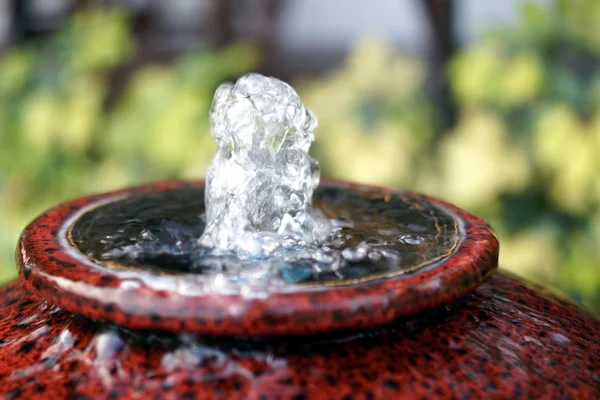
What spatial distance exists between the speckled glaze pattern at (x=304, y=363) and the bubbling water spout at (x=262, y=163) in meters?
0.24

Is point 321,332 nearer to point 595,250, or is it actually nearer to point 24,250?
point 24,250

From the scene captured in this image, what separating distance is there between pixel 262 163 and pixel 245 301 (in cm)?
40

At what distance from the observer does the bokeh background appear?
2891 millimetres

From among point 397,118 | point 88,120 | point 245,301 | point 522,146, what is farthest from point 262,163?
point 88,120

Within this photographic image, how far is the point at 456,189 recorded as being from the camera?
2902 mm

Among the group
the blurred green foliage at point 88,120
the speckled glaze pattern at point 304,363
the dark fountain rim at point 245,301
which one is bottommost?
the blurred green foliage at point 88,120

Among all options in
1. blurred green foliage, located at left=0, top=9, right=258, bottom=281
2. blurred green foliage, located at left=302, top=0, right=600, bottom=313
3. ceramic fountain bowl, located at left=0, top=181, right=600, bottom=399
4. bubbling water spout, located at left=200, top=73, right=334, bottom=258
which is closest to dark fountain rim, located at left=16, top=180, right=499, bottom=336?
ceramic fountain bowl, located at left=0, top=181, right=600, bottom=399

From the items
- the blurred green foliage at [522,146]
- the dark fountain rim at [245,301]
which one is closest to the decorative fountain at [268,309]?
the dark fountain rim at [245,301]

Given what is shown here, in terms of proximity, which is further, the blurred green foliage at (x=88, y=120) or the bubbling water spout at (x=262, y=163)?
the blurred green foliage at (x=88, y=120)

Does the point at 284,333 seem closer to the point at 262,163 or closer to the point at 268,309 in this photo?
the point at 268,309

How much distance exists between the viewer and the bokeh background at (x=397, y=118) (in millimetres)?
2891

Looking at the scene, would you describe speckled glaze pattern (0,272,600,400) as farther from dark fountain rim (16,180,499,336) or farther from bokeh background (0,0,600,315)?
bokeh background (0,0,600,315)

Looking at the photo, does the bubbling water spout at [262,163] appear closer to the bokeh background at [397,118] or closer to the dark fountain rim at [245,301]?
the dark fountain rim at [245,301]

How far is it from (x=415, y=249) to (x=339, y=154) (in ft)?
7.79
